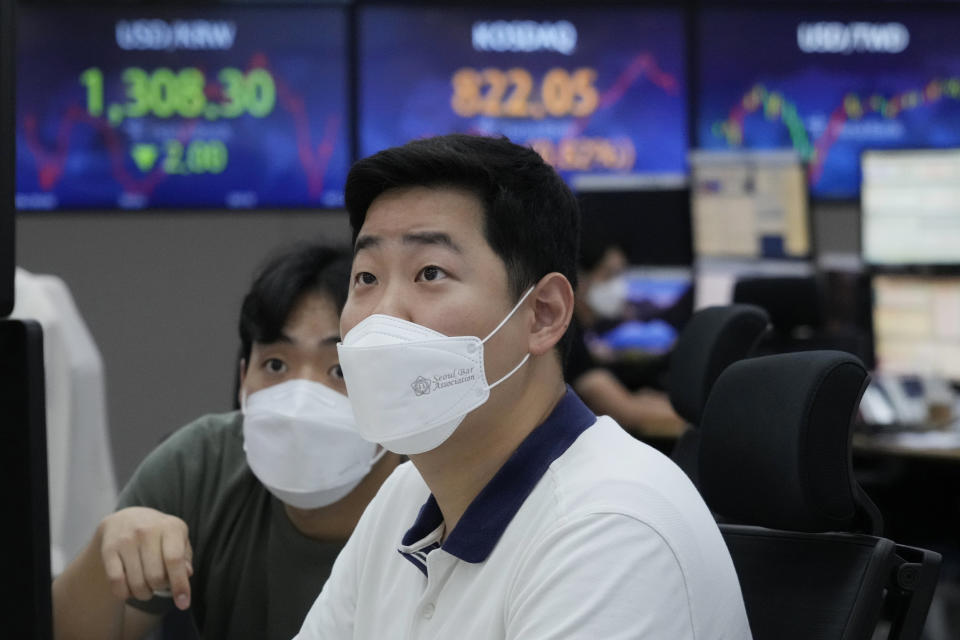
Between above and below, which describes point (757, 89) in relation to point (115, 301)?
above

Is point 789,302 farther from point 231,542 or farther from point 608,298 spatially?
point 231,542

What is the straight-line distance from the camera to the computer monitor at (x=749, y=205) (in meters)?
5.00

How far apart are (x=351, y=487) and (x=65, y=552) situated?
1.13m

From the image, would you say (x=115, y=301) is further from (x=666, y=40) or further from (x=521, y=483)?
(x=521, y=483)

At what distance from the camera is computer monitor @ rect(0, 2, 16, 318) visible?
85 centimetres

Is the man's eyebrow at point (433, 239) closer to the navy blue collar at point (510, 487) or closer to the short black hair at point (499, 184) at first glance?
the short black hair at point (499, 184)

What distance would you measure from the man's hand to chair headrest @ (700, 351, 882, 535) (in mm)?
681

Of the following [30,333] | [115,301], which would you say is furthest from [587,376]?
[30,333]

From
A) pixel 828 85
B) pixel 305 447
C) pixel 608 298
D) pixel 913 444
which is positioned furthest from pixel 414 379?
pixel 828 85

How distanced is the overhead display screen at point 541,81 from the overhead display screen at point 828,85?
0.69ft

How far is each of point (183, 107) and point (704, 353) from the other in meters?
3.77

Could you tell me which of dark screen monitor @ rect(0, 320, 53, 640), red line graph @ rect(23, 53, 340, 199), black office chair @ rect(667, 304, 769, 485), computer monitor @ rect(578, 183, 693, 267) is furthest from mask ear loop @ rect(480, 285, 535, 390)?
red line graph @ rect(23, 53, 340, 199)

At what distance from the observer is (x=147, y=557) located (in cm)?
148

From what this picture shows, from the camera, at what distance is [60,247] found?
5180 mm
